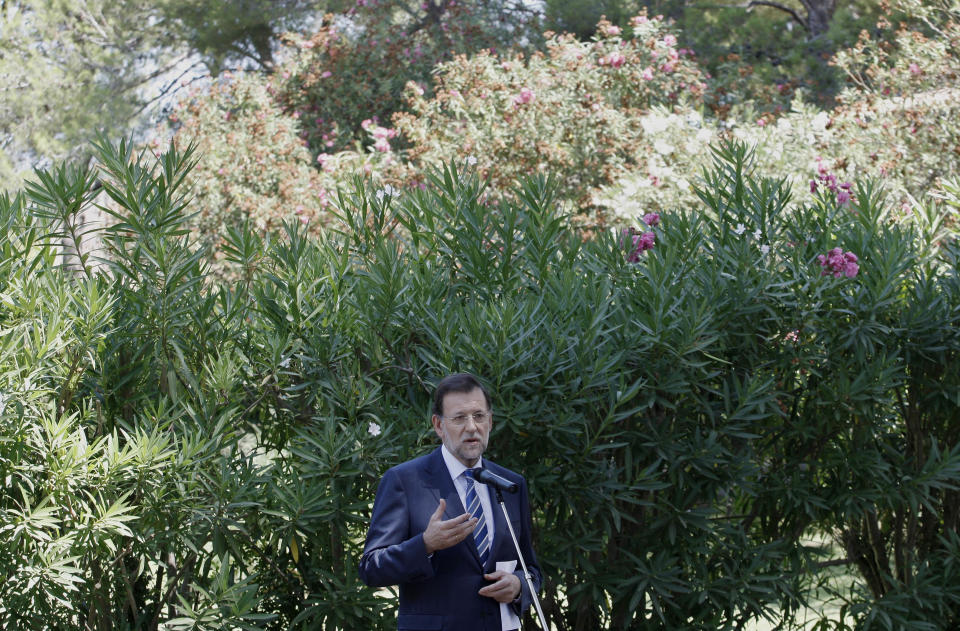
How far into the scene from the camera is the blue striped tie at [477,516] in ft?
8.81

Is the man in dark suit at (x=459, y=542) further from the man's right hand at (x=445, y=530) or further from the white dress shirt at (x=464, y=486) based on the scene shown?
the man's right hand at (x=445, y=530)

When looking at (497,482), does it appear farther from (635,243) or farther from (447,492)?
(635,243)

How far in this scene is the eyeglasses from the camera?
8.73 ft

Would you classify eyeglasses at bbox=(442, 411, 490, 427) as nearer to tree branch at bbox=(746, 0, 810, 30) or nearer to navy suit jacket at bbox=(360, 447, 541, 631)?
navy suit jacket at bbox=(360, 447, 541, 631)

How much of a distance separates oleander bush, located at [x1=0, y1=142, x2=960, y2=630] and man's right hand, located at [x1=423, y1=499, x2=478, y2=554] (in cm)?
105

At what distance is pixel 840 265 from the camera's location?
158 inches

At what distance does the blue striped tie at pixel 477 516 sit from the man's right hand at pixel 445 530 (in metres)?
0.22

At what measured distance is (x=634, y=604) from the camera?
12.1 ft

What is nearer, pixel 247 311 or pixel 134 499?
pixel 134 499

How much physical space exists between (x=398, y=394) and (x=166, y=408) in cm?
85

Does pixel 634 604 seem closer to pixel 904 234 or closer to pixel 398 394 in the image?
pixel 398 394

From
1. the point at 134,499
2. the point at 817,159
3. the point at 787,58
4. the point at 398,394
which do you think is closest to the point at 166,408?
the point at 134,499

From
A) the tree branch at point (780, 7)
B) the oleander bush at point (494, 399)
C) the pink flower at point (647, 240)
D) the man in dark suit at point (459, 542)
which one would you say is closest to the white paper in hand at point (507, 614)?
the man in dark suit at point (459, 542)

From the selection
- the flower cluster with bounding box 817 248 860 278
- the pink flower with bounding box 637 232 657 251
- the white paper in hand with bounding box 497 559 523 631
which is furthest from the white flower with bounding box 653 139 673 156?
the white paper in hand with bounding box 497 559 523 631
